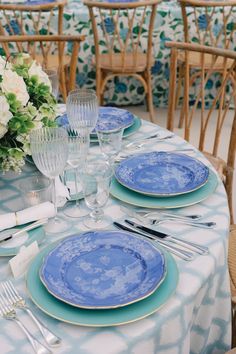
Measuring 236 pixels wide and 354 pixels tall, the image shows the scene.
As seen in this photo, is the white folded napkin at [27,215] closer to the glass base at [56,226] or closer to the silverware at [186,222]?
the glass base at [56,226]

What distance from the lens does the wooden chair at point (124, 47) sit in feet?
10.6

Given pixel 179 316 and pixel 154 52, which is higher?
pixel 179 316

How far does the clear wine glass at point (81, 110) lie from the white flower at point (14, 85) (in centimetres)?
26

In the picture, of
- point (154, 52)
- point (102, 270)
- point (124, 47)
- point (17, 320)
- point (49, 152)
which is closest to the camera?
point (17, 320)

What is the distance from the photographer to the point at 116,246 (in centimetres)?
103

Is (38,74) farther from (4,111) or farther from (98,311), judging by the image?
(98,311)

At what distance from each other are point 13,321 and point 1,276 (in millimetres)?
122

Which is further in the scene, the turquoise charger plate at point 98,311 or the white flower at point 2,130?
the white flower at point 2,130

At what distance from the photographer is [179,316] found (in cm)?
89

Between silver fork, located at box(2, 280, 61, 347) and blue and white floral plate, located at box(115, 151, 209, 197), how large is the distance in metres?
0.41

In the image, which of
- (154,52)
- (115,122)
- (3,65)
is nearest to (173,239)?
(3,65)

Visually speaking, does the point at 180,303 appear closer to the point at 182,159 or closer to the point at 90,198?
the point at 90,198

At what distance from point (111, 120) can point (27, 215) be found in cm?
65

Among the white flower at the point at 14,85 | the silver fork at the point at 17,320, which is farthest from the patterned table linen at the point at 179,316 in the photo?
the white flower at the point at 14,85
